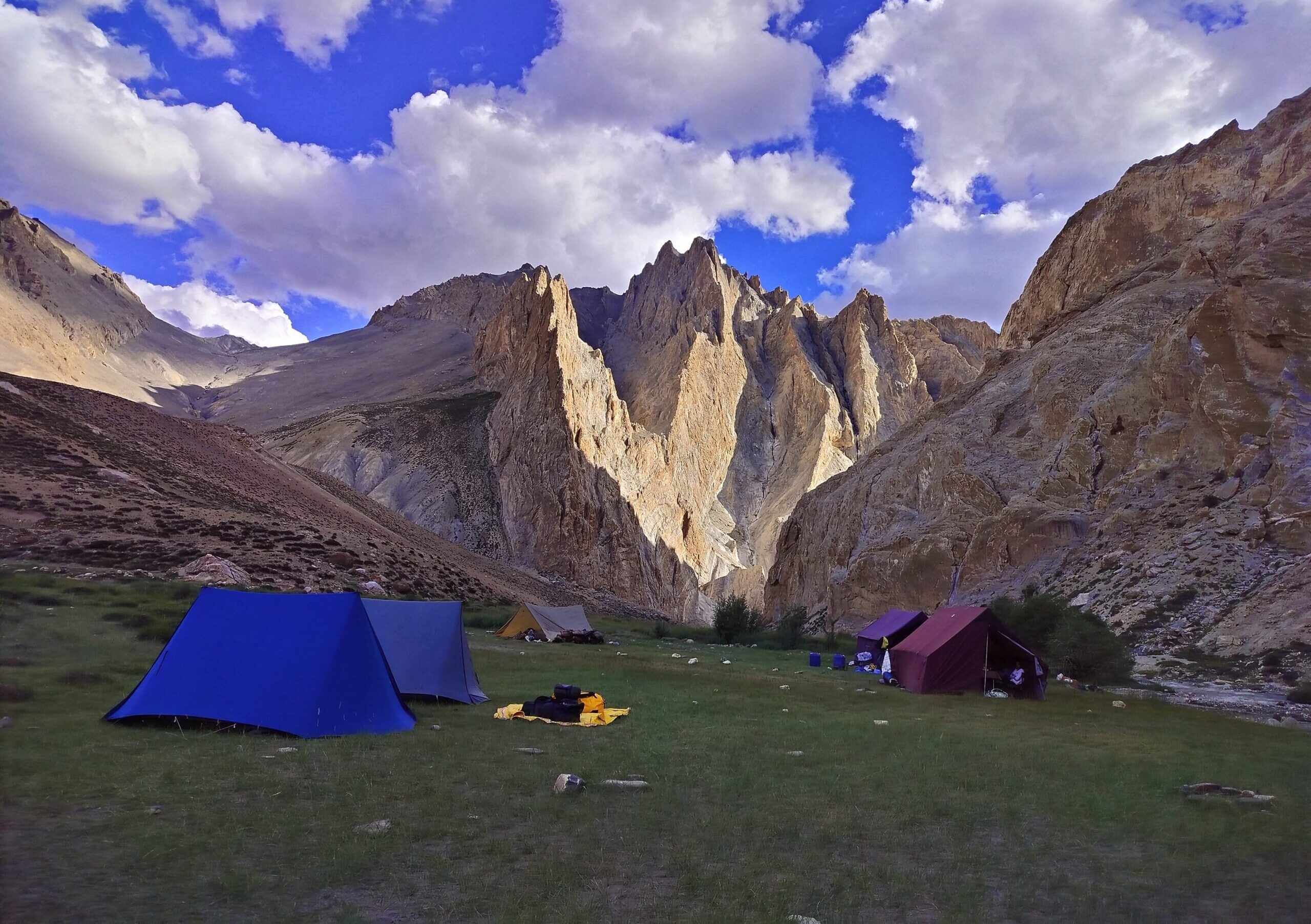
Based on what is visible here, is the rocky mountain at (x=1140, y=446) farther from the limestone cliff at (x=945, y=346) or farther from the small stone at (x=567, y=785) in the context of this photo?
the limestone cliff at (x=945, y=346)

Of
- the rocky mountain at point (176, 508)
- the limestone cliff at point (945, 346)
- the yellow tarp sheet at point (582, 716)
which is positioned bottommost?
the yellow tarp sheet at point (582, 716)

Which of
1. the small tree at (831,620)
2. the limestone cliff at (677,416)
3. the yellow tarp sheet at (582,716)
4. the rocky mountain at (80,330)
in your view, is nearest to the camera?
the yellow tarp sheet at (582,716)

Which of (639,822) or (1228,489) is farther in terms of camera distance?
(1228,489)

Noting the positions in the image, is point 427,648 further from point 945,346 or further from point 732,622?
point 945,346

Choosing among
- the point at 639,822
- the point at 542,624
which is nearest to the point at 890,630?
the point at 542,624

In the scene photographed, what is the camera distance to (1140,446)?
129ft

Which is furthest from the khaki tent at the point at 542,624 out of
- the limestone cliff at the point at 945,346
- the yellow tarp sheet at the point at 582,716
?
the limestone cliff at the point at 945,346

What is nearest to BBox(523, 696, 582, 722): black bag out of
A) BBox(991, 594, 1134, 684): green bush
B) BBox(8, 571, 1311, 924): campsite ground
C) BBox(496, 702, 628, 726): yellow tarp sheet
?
BBox(496, 702, 628, 726): yellow tarp sheet

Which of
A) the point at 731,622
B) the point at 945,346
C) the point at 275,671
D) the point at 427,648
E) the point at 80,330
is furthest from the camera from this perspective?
the point at 945,346

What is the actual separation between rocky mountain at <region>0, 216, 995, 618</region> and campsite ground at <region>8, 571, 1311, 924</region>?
2707 inches

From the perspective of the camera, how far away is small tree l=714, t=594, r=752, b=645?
43281 mm

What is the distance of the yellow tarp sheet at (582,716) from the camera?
13537 millimetres

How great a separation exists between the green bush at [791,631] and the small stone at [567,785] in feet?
103

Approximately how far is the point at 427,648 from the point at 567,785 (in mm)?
7572
